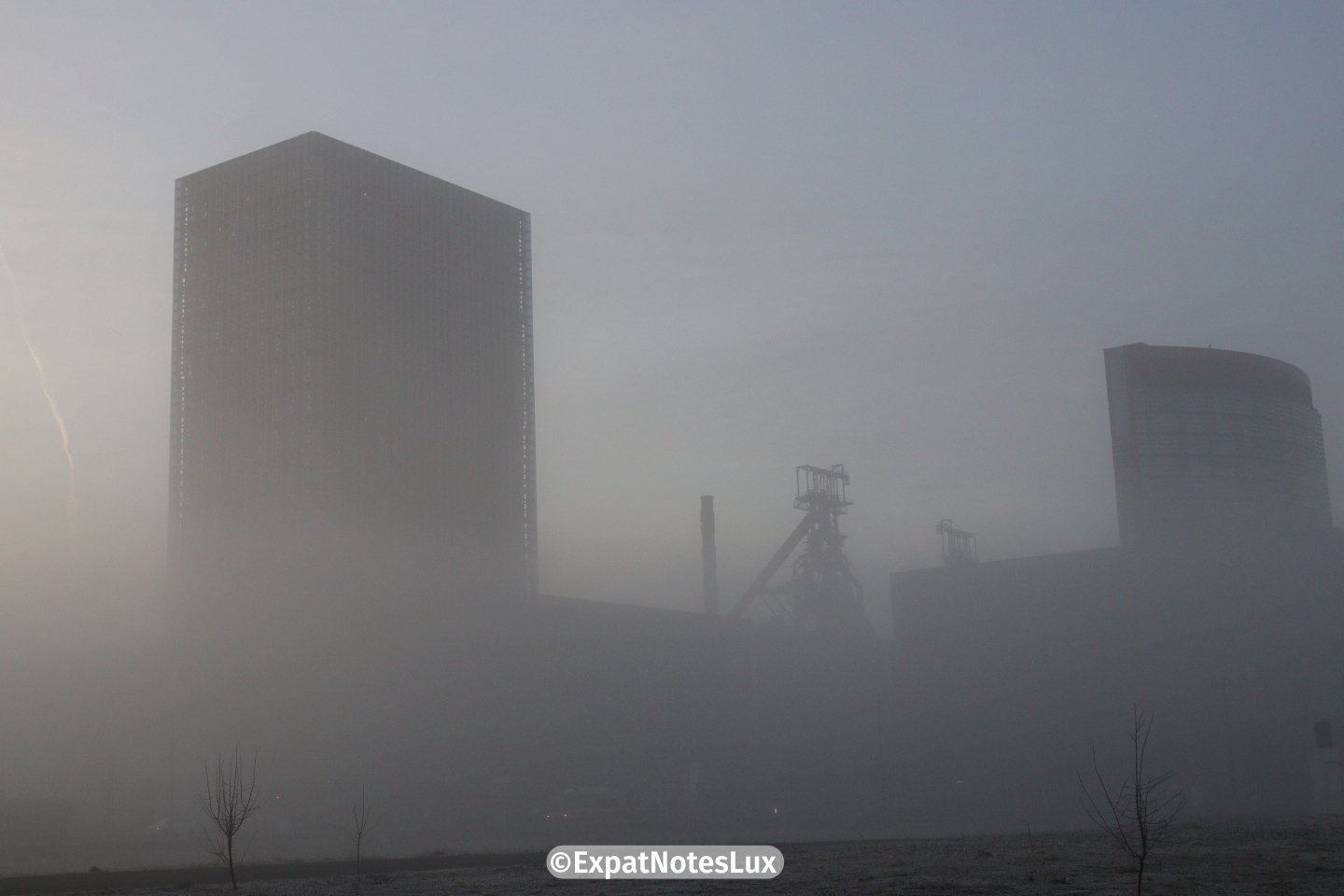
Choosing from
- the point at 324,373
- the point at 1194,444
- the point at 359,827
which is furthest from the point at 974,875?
the point at 324,373

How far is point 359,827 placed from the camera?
64562mm

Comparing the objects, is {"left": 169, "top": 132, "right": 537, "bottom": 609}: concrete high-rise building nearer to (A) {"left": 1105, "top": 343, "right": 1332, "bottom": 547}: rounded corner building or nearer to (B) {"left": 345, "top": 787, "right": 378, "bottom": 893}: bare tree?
(B) {"left": 345, "top": 787, "right": 378, "bottom": 893}: bare tree

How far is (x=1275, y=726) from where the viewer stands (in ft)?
427

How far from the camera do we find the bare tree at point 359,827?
5780cm

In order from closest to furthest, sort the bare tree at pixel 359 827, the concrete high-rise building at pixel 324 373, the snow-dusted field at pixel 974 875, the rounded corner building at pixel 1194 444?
the snow-dusted field at pixel 974 875 → the bare tree at pixel 359 827 → the rounded corner building at pixel 1194 444 → the concrete high-rise building at pixel 324 373

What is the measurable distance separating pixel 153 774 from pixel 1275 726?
353 feet

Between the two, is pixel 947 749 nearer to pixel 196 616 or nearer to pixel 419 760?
pixel 419 760

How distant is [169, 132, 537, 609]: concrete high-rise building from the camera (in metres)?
176

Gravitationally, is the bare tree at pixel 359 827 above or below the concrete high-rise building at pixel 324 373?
below

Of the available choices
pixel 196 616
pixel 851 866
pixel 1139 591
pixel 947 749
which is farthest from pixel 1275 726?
pixel 196 616

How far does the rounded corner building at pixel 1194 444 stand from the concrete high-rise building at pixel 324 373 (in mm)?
81164

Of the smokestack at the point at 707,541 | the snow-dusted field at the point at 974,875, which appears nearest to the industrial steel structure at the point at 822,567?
the smokestack at the point at 707,541

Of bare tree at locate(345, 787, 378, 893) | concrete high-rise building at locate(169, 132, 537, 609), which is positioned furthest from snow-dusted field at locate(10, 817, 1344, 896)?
concrete high-rise building at locate(169, 132, 537, 609)

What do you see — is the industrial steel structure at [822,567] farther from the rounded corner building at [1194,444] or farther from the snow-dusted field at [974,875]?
the snow-dusted field at [974,875]
